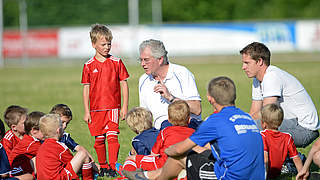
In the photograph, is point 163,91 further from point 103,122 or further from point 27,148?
point 27,148

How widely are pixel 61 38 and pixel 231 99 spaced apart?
30.0 meters

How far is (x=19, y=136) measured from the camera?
6.07 metres

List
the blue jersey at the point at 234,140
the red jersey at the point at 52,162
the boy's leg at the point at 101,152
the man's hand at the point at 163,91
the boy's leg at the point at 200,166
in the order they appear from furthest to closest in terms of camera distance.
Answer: the boy's leg at the point at 101,152 → the man's hand at the point at 163,91 → the red jersey at the point at 52,162 → the boy's leg at the point at 200,166 → the blue jersey at the point at 234,140

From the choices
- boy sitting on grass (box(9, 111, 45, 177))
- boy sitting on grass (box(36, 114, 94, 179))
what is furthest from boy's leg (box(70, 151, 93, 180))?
boy sitting on grass (box(9, 111, 45, 177))

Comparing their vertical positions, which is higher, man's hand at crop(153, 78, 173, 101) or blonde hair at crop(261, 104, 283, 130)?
man's hand at crop(153, 78, 173, 101)

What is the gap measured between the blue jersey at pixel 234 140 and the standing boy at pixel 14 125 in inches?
101

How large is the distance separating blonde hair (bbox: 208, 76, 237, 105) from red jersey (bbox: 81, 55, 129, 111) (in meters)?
2.54

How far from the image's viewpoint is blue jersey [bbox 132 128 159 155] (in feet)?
18.1

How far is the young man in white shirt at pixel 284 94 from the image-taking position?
5844 millimetres

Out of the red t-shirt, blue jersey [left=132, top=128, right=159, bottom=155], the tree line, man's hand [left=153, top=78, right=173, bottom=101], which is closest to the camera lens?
the red t-shirt

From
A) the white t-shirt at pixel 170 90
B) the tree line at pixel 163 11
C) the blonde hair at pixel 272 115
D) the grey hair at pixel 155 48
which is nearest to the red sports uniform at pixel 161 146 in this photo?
the blonde hair at pixel 272 115

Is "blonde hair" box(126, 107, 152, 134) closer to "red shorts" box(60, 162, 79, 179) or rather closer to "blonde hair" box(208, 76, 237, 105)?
"red shorts" box(60, 162, 79, 179)

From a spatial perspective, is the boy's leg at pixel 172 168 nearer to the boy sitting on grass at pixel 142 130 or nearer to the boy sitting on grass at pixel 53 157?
the boy sitting on grass at pixel 142 130

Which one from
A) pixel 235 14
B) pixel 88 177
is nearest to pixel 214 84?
pixel 88 177
